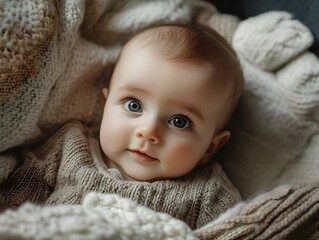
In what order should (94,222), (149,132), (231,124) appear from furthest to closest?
1. (231,124)
2. (149,132)
3. (94,222)

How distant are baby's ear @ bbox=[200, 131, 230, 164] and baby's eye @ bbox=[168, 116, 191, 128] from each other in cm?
11

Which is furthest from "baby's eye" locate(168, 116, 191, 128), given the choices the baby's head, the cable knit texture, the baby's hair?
the cable knit texture

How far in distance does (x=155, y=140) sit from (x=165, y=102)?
79mm

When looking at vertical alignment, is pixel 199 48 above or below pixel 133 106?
above

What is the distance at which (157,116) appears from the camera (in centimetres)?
112

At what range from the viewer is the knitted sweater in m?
1.11

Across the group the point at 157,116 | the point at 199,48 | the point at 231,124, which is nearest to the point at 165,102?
the point at 157,116

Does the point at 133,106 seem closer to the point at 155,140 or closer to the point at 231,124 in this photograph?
the point at 155,140

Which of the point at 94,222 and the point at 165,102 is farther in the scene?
the point at 165,102

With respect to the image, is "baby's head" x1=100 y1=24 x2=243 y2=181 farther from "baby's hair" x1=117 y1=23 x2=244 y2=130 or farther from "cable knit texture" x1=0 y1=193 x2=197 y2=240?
"cable knit texture" x1=0 y1=193 x2=197 y2=240

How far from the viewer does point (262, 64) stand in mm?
1309

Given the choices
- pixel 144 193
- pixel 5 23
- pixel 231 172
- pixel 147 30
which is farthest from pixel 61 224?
pixel 231 172

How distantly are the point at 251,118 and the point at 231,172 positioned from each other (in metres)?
0.14

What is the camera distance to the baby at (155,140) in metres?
1.12
